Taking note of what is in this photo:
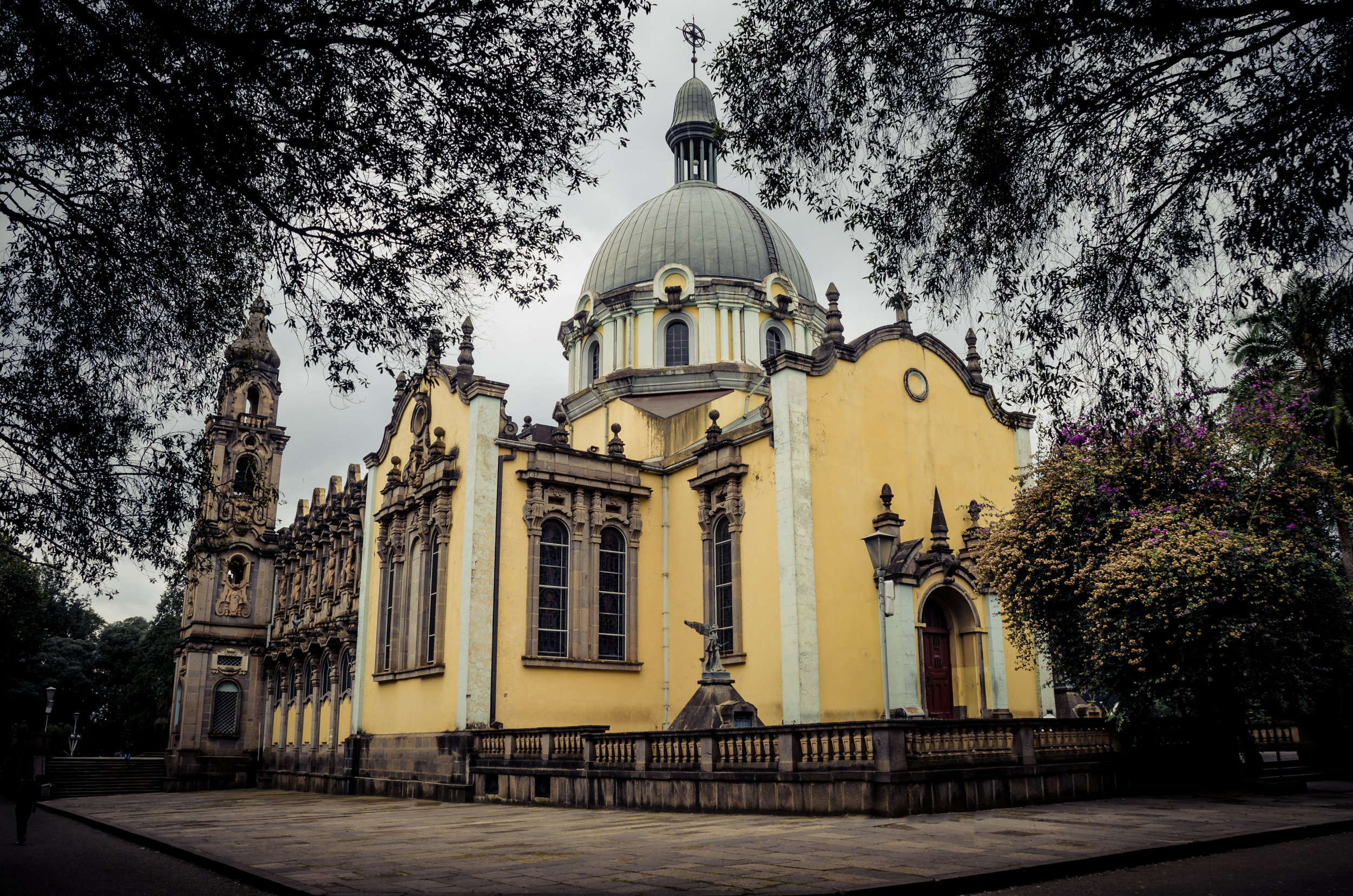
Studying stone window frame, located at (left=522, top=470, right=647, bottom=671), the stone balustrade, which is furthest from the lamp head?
stone window frame, located at (left=522, top=470, right=647, bottom=671)

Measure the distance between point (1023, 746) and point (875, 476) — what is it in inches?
340

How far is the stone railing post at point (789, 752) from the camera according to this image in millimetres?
13555

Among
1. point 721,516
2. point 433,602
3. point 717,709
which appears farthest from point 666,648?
point 717,709

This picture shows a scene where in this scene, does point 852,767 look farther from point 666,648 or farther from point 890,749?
point 666,648

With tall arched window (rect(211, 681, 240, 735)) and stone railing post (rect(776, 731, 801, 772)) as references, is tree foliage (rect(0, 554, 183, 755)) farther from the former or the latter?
stone railing post (rect(776, 731, 801, 772))

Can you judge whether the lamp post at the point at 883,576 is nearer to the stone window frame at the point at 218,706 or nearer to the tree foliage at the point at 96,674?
the stone window frame at the point at 218,706

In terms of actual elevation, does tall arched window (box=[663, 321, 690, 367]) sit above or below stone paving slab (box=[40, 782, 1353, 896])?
above

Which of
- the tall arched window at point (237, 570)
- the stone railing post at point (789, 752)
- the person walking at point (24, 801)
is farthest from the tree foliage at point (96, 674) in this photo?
the stone railing post at point (789, 752)

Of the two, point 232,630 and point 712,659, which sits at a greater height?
point 232,630

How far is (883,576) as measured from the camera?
19.6 m

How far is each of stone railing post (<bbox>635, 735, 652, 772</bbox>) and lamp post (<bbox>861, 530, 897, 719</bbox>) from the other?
565cm

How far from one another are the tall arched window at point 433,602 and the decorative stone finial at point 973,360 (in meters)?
14.4

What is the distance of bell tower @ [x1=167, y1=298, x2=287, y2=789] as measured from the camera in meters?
38.4

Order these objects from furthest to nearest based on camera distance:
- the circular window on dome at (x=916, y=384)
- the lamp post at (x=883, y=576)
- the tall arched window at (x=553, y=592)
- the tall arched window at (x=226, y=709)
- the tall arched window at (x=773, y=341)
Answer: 1. the tall arched window at (x=226, y=709)
2. the tall arched window at (x=773, y=341)
3. the circular window on dome at (x=916, y=384)
4. the tall arched window at (x=553, y=592)
5. the lamp post at (x=883, y=576)
